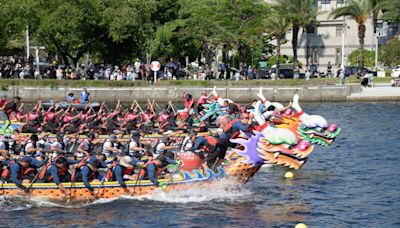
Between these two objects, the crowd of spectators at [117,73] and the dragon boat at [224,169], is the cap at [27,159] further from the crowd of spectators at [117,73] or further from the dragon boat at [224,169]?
the crowd of spectators at [117,73]

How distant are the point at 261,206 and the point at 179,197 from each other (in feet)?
9.07

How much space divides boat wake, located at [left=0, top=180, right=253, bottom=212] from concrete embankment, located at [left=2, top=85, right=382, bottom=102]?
34.2 metres

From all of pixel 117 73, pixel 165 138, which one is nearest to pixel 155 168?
pixel 165 138

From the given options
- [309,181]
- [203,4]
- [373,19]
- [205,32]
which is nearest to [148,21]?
[205,32]

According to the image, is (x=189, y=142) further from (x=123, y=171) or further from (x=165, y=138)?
(x=123, y=171)

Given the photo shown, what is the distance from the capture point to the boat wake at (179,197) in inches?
931

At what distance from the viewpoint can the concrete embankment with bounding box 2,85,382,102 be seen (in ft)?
194

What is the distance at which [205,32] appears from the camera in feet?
233

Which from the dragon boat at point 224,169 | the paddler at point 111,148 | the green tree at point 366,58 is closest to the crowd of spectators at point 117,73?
the green tree at point 366,58

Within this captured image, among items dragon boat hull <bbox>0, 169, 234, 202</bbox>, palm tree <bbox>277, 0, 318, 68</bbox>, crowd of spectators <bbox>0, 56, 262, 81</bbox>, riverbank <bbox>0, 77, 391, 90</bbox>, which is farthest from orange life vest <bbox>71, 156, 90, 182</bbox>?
palm tree <bbox>277, 0, 318, 68</bbox>

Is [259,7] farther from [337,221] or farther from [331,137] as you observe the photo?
[337,221]

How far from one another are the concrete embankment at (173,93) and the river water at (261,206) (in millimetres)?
28390

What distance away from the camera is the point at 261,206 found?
24.2m

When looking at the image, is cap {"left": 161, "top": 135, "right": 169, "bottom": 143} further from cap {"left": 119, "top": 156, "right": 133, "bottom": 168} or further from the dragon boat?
cap {"left": 119, "top": 156, "right": 133, "bottom": 168}
